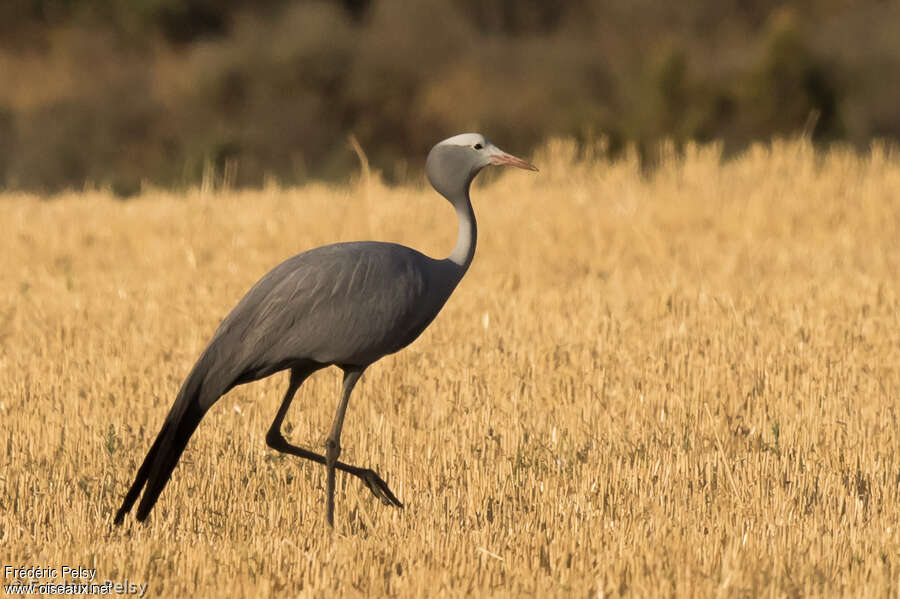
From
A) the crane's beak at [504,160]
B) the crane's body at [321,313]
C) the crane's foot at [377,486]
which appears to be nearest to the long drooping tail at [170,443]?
the crane's body at [321,313]

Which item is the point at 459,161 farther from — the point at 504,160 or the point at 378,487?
the point at 378,487

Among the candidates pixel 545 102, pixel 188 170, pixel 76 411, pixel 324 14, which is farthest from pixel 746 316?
pixel 324 14

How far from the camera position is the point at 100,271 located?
12422 millimetres

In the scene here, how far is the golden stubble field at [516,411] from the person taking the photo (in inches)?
190

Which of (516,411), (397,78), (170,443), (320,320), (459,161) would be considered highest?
(397,78)

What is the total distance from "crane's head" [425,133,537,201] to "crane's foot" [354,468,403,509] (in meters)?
1.23

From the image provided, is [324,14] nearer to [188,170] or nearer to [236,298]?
[188,170]

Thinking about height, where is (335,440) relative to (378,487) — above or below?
above

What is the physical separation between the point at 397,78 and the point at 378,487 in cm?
2549

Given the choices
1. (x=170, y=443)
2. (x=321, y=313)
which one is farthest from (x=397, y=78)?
(x=170, y=443)

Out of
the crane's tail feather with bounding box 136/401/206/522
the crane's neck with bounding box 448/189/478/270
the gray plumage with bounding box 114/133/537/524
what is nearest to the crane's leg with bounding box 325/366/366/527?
the gray plumage with bounding box 114/133/537/524

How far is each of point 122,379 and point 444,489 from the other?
2767mm

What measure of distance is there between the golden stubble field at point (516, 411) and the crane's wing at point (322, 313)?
703 mm

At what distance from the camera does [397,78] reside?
30594mm
